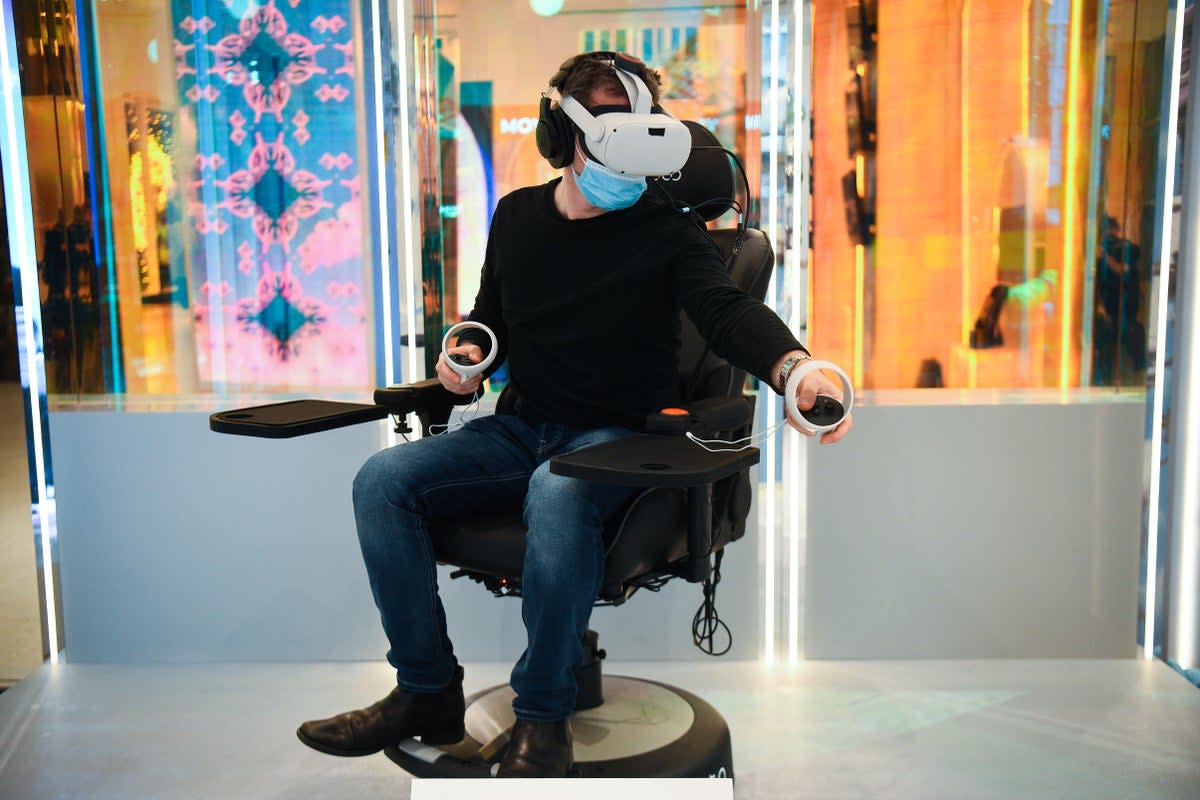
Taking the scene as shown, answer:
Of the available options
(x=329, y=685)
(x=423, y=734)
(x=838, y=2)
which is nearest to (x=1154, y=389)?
(x=838, y=2)

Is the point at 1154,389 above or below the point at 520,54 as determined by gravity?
below

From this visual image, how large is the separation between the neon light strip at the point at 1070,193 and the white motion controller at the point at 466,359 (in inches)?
59.6

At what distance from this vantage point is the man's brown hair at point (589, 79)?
1765mm

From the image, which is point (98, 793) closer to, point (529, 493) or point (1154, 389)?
point (529, 493)

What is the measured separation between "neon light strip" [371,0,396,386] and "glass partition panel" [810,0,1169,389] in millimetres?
1060

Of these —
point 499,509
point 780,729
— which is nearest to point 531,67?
point 499,509

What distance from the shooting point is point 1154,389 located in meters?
2.55

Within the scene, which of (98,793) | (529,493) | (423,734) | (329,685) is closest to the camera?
(529,493)

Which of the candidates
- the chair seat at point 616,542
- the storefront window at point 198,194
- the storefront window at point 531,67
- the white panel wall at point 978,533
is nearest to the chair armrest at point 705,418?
the chair seat at point 616,542

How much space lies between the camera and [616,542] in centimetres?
165

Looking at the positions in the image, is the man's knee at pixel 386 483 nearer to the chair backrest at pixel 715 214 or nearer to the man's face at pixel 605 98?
the chair backrest at pixel 715 214

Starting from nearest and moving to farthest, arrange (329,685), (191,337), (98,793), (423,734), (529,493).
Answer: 1. (529,493)
2. (423,734)
3. (98,793)
4. (329,685)
5. (191,337)

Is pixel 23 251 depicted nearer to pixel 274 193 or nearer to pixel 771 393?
pixel 274 193

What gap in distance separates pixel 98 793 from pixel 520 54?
74.3 inches
